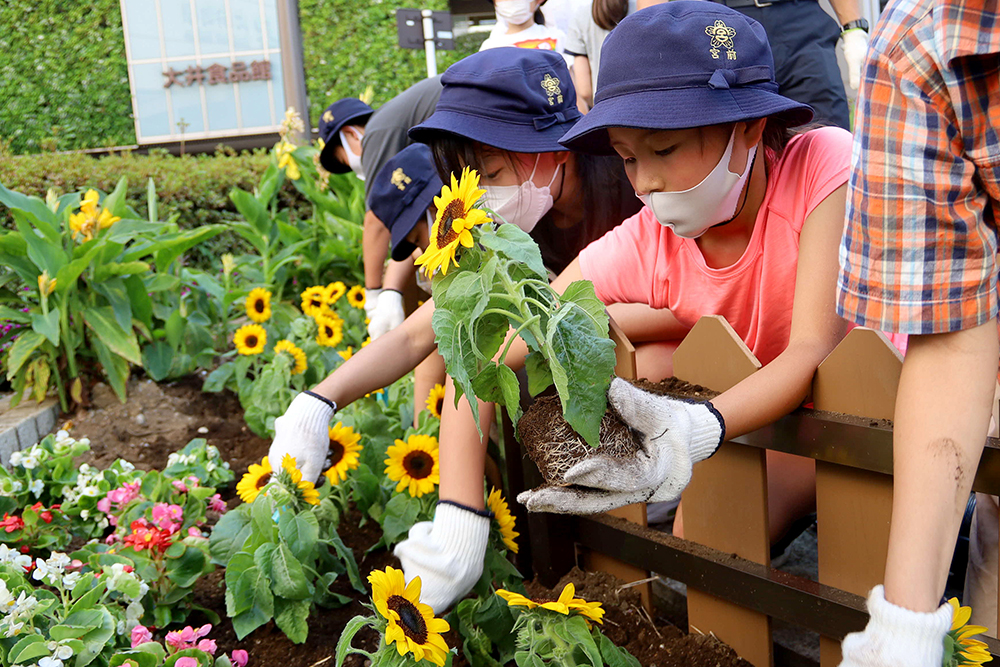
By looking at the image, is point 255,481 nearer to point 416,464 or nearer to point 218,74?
point 416,464

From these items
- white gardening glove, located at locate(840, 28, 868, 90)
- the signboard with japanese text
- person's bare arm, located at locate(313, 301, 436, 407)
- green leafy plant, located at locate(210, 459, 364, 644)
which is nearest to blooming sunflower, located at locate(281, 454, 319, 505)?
green leafy plant, located at locate(210, 459, 364, 644)

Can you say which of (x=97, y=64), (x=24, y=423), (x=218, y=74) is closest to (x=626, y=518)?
(x=24, y=423)

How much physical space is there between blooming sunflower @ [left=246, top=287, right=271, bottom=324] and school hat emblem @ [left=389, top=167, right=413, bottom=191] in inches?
37.3

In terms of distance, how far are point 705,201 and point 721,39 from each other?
0.25 metres

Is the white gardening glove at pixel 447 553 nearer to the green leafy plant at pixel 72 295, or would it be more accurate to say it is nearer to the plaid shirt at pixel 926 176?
the plaid shirt at pixel 926 176

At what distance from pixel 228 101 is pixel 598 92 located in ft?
29.2

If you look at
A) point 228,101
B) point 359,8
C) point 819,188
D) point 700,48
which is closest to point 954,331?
point 819,188

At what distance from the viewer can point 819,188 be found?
4.33ft

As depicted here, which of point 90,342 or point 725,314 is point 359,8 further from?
point 725,314

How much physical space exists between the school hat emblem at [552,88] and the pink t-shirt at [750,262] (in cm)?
37

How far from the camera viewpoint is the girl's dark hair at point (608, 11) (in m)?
2.52

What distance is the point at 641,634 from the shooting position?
5.04ft

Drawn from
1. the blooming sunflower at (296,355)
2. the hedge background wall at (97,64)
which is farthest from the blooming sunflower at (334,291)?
the hedge background wall at (97,64)

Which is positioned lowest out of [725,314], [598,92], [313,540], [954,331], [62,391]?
[62,391]
